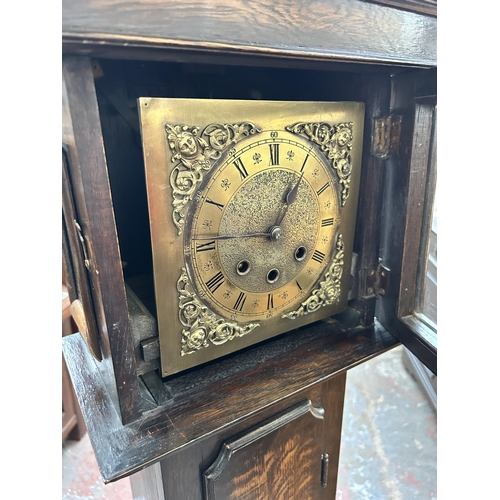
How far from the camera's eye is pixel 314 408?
2.84 feet

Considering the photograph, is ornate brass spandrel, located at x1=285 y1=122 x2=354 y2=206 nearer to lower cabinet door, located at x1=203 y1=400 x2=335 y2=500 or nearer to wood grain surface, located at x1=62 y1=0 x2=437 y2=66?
wood grain surface, located at x1=62 y1=0 x2=437 y2=66

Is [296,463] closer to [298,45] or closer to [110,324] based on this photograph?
[110,324]

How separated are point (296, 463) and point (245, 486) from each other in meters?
0.13

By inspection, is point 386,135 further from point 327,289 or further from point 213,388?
point 213,388

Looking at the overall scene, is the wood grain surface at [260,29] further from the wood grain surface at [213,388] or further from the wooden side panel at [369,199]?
the wood grain surface at [213,388]

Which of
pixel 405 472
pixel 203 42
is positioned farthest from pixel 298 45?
pixel 405 472

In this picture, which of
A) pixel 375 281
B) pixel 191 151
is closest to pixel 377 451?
pixel 375 281

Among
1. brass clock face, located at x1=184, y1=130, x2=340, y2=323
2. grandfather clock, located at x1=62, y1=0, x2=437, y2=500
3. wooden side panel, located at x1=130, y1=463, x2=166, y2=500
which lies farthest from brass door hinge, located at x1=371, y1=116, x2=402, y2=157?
wooden side panel, located at x1=130, y1=463, x2=166, y2=500

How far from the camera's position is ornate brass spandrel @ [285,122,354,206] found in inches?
27.9

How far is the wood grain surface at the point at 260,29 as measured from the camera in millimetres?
440

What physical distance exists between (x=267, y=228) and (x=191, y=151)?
188 mm

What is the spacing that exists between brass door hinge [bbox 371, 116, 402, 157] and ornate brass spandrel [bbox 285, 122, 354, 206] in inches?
1.9

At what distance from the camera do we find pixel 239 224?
676 millimetres

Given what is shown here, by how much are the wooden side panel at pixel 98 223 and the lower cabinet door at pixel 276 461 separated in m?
0.22
